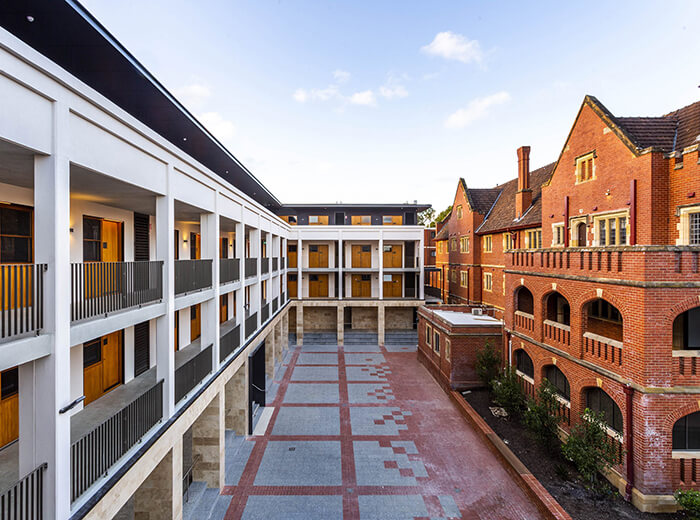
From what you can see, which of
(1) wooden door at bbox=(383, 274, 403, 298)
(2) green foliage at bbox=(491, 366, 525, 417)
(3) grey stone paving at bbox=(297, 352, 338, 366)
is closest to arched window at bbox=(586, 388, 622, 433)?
(2) green foliage at bbox=(491, 366, 525, 417)

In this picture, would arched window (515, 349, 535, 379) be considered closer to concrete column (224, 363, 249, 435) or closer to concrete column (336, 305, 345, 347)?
concrete column (224, 363, 249, 435)

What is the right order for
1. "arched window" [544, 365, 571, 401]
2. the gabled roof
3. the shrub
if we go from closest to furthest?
the shrub < "arched window" [544, 365, 571, 401] < the gabled roof

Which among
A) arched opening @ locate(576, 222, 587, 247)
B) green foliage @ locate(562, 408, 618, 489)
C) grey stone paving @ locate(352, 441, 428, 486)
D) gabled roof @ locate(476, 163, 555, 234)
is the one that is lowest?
grey stone paving @ locate(352, 441, 428, 486)

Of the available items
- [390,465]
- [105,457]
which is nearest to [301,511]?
[390,465]

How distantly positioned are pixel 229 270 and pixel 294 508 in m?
7.58

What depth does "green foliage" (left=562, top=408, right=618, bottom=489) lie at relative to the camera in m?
9.20

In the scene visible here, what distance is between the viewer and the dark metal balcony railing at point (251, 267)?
14969 millimetres

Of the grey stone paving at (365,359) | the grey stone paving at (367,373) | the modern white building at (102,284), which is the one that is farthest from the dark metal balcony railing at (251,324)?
the grey stone paving at (365,359)

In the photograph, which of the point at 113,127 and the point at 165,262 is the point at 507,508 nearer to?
the point at 165,262

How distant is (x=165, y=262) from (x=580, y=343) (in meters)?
12.9

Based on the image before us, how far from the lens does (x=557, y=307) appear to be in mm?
14438

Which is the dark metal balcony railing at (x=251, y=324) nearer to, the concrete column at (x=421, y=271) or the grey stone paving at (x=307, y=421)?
the grey stone paving at (x=307, y=421)

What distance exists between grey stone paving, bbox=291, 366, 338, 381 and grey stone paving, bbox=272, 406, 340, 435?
12.9 feet

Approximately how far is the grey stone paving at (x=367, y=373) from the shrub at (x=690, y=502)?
513 inches
